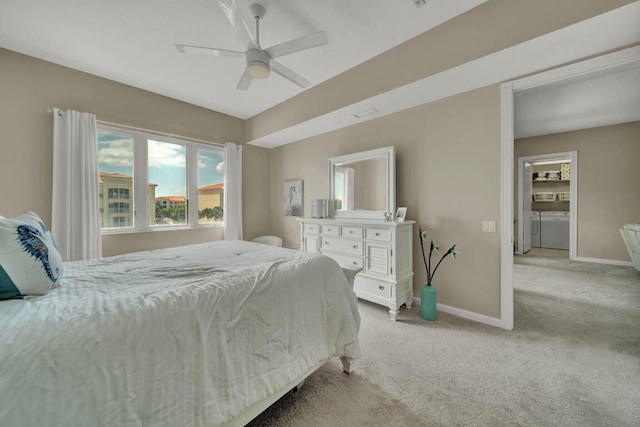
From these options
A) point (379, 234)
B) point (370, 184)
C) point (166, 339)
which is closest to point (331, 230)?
point (379, 234)

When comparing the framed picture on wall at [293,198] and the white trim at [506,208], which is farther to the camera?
the framed picture on wall at [293,198]

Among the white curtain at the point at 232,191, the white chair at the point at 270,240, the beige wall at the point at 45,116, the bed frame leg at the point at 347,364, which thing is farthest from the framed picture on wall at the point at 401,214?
the beige wall at the point at 45,116

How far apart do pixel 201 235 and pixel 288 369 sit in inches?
125

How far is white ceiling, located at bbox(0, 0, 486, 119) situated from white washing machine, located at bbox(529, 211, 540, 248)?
6.97 m

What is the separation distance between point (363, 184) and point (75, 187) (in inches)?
137

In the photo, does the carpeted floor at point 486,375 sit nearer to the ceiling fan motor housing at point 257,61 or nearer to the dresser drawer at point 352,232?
the dresser drawer at point 352,232

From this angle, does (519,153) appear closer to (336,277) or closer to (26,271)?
(336,277)

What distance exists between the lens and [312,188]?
419cm

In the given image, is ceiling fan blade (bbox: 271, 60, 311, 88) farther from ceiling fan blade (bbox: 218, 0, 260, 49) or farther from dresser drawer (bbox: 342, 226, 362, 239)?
dresser drawer (bbox: 342, 226, 362, 239)

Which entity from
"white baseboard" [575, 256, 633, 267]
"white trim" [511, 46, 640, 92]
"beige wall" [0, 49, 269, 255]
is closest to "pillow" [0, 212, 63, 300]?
"beige wall" [0, 49, 269, 255]

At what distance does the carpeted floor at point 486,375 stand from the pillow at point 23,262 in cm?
130

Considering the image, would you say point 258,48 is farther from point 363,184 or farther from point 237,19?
point 363,184

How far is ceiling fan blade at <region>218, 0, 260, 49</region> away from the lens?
1.59 meters

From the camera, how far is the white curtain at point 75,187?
265 cm
